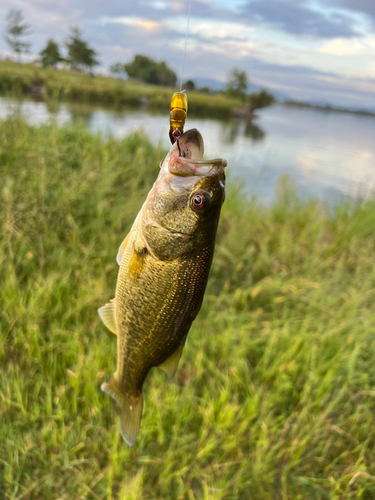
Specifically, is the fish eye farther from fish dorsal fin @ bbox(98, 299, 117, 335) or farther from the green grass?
the green grass

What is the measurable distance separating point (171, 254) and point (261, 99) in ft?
121

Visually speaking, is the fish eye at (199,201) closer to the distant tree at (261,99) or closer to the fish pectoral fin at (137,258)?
the fish pectoral fin at (137,258)

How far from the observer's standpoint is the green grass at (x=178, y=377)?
2.13 meters

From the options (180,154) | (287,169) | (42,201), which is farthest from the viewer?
(287,169)

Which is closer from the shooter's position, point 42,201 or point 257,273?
point 42,201

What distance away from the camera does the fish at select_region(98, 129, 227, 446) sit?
3.51 ft

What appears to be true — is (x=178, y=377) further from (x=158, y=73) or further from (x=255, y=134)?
(x=255, y=134)

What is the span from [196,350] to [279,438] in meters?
0.98

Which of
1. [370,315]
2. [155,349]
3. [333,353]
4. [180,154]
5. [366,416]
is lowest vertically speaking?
[366,416]

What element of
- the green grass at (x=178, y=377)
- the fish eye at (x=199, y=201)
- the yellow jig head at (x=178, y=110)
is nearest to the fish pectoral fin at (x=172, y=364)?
the fish eye at (x=199, y=201)

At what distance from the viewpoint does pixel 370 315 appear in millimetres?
2975

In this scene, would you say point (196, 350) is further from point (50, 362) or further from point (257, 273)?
point (257, 273)

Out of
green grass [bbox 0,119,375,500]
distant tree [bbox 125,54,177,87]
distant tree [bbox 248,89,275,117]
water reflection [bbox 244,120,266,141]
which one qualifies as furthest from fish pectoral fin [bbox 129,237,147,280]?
distant tree [bbox 248,89,275,117]

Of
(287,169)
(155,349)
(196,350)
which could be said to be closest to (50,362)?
(196,350)
